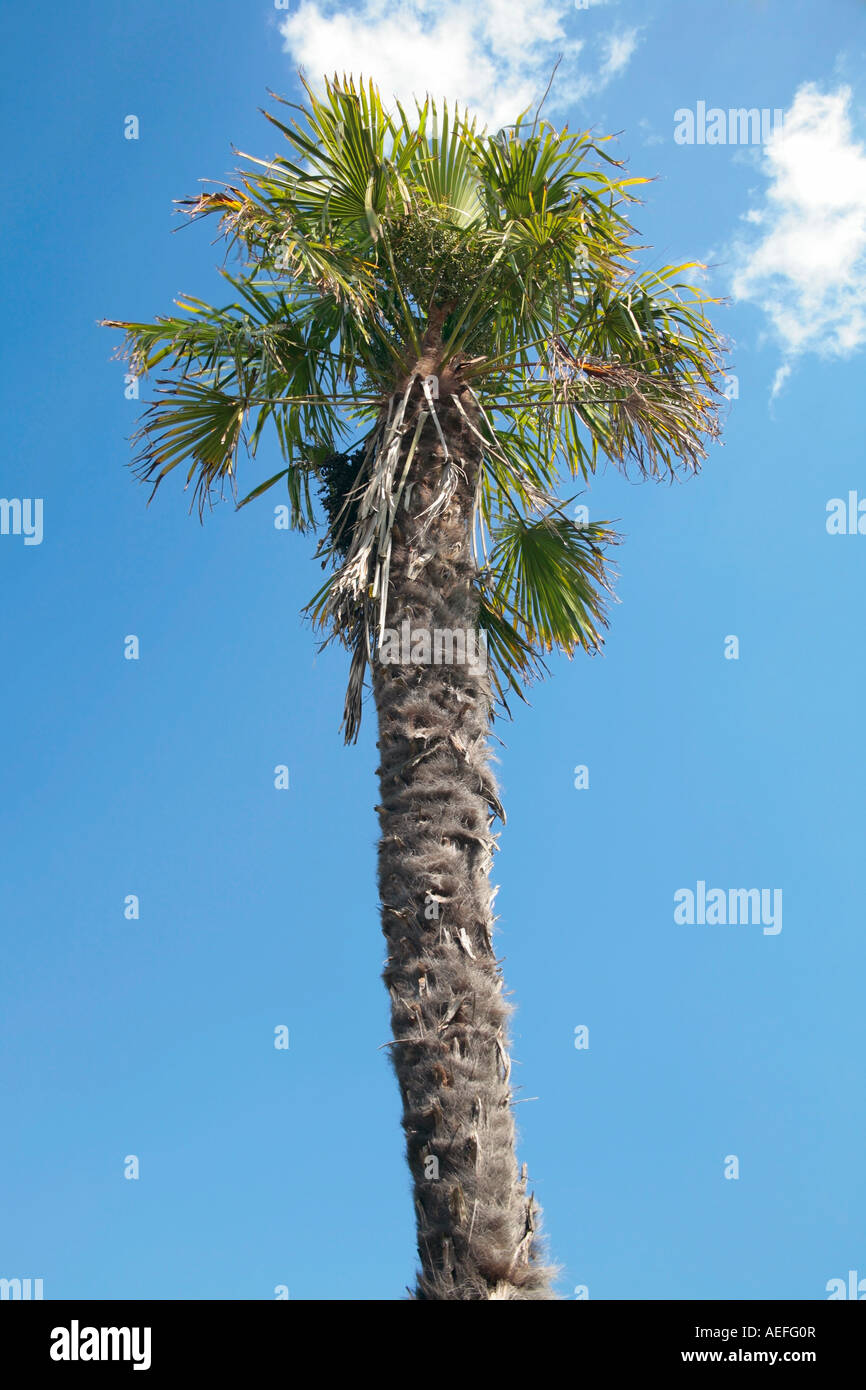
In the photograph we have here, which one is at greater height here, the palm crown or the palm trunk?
the palm crown

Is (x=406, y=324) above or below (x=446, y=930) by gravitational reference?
above

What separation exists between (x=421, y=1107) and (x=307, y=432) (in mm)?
4712

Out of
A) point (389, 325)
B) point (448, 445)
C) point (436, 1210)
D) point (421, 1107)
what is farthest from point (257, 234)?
point (436, 1210)

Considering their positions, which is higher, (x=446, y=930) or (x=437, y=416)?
(x=437, y=416)

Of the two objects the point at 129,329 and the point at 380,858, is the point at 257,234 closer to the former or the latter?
the point at 129,329

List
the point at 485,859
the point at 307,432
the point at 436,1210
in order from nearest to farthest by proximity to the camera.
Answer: the point at 436,1210 → the point at 485,859 → the point at 307,432

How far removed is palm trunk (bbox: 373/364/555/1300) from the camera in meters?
4.43

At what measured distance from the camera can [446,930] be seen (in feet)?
16.4

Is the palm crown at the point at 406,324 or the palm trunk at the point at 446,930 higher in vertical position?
the palm crown at the point at 406,324

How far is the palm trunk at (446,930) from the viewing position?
4.43 m

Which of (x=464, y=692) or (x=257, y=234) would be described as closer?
(x=464, y=692)

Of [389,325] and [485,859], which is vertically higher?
[389,325]

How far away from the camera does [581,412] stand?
7.06 metres
